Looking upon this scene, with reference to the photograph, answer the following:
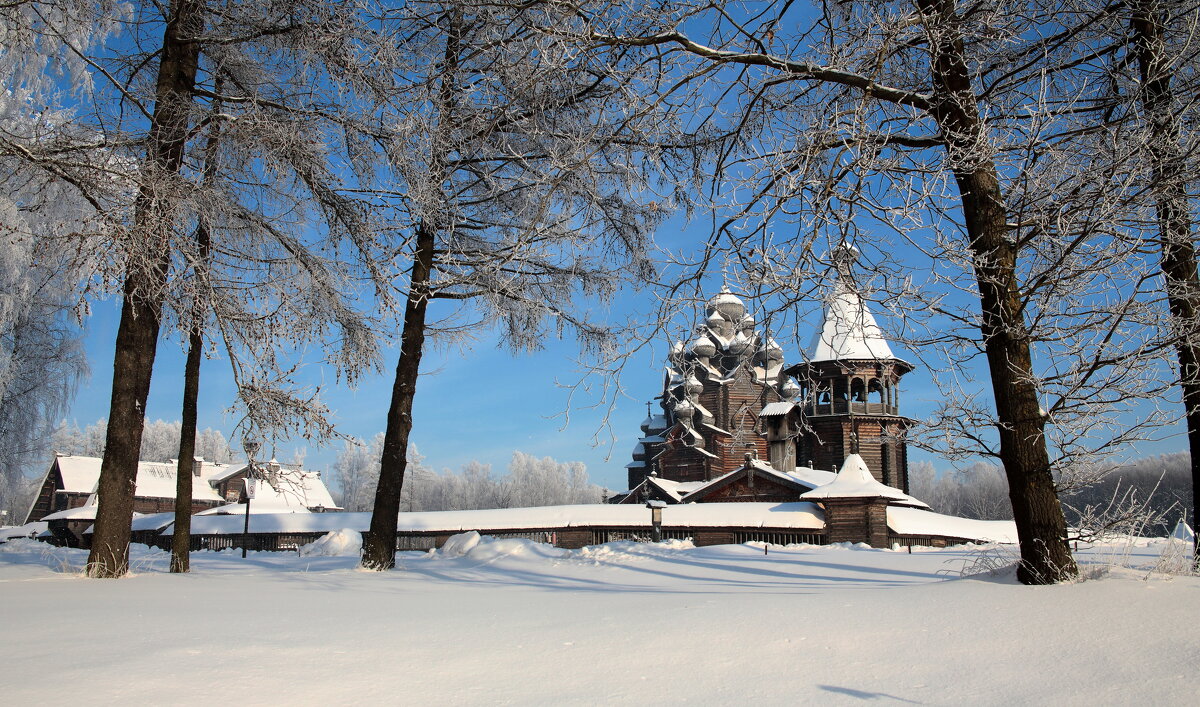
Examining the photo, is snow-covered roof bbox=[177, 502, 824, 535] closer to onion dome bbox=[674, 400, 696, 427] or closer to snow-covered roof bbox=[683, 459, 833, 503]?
snow-covered roof bbox=[683, 459, 833, 503]

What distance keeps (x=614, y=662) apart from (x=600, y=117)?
146 inches

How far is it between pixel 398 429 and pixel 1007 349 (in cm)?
774

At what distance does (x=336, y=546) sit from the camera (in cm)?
1647

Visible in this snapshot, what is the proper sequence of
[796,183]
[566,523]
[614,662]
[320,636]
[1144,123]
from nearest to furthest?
1. [614,662]
2. [320,636]
3. [796,183]
4. [1144,123]
5. [566,523]

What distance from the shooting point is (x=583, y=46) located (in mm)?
4773

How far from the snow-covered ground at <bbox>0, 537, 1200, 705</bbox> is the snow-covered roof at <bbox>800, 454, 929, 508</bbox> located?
50.8 feet

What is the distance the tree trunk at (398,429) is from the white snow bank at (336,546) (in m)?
5.90

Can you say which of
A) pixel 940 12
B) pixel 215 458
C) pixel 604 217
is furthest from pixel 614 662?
pixel 215 458

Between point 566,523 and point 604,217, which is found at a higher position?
point 604,217

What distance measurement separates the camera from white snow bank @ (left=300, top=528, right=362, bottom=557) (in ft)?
53.3

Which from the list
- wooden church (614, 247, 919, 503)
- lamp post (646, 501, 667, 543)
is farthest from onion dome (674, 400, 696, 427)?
lamp post (646, 501, 667, 543)

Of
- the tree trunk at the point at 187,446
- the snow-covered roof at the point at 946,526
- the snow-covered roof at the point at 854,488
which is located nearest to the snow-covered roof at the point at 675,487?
the snow-covered roof at the point at 946,526

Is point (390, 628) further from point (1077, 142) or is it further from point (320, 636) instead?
point (1077, 142)

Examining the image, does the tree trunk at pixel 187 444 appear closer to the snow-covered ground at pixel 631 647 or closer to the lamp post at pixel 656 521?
the snow-covered ground at pixel 631 647
